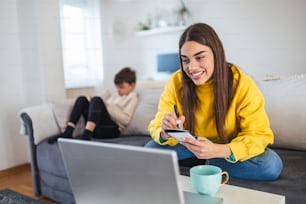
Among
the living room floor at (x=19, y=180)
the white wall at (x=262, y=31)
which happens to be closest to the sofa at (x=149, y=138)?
the living room floor at (x=19, y=180)

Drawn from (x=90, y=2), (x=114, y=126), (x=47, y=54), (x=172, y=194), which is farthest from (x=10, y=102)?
(x=172, y=194)

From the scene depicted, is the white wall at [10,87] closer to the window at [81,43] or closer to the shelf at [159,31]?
the window at [81,43]

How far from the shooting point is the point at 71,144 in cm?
45

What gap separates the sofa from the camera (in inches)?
34.1

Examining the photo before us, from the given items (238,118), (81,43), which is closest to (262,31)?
(238,118)

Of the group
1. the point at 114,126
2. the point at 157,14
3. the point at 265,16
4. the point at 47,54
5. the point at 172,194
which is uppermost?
the point at 157,14

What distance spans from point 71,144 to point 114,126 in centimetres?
113

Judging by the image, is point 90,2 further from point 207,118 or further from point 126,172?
point 126,172

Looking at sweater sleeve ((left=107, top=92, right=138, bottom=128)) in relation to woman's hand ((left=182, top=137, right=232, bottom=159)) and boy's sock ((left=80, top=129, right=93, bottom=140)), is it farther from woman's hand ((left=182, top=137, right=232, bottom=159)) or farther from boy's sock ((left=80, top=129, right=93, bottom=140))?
woman's hand ((left=182, top=137, right=232, bottom=159))

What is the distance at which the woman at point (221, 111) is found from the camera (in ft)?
2.52

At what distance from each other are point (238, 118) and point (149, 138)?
701 mm

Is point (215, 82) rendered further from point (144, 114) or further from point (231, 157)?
point (144, 114)

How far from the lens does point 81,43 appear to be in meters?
2.65

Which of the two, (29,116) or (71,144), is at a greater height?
(71,144)
